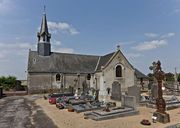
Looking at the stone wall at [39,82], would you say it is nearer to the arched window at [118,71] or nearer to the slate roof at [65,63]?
the slate roof at [65,63]

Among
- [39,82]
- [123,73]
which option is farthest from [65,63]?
[123,73]

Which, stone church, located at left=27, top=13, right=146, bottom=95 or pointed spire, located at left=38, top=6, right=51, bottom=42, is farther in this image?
pointed spire, located at left=38, top=6, right=51, bottom=42

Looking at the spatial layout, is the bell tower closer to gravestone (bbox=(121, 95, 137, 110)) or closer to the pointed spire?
the pointed spire

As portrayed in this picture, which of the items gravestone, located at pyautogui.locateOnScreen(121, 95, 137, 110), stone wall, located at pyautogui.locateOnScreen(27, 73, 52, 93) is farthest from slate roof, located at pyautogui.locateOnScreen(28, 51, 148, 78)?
gravestone, located at pyautogui.locateOnScreen(121, 95, 137, 110)

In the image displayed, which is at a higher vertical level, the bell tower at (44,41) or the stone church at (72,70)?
the bell tower at (44,41)

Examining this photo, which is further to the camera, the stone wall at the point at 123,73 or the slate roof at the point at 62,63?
the slate roof at the point at 62,63

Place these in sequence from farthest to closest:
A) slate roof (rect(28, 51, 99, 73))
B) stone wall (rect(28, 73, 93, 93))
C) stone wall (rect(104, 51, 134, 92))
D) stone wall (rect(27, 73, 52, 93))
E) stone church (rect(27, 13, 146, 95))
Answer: slate roof (rect(28, 51, 99, 73)), stone wall (rect(28, 73, 93, 93)), stone wall (rect(27, 73, 52, 93)), stone church (rect(27, 13, 146, 95)), stone wall (rect(104, 51, 134, 92))

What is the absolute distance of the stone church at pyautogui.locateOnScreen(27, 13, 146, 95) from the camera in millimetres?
35438

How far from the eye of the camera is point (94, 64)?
4419 cm

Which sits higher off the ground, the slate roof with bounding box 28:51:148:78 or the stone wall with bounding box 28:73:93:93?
the slate roof with bounding box 28:51:148:78

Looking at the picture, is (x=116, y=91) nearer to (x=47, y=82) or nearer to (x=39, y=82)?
(x=47, y=82)

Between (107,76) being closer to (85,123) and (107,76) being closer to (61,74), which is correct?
(61,74)

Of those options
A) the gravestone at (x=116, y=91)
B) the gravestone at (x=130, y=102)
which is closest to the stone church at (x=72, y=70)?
the gravestone at (x=116, y=91)

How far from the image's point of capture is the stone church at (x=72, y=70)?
35.4 metres
